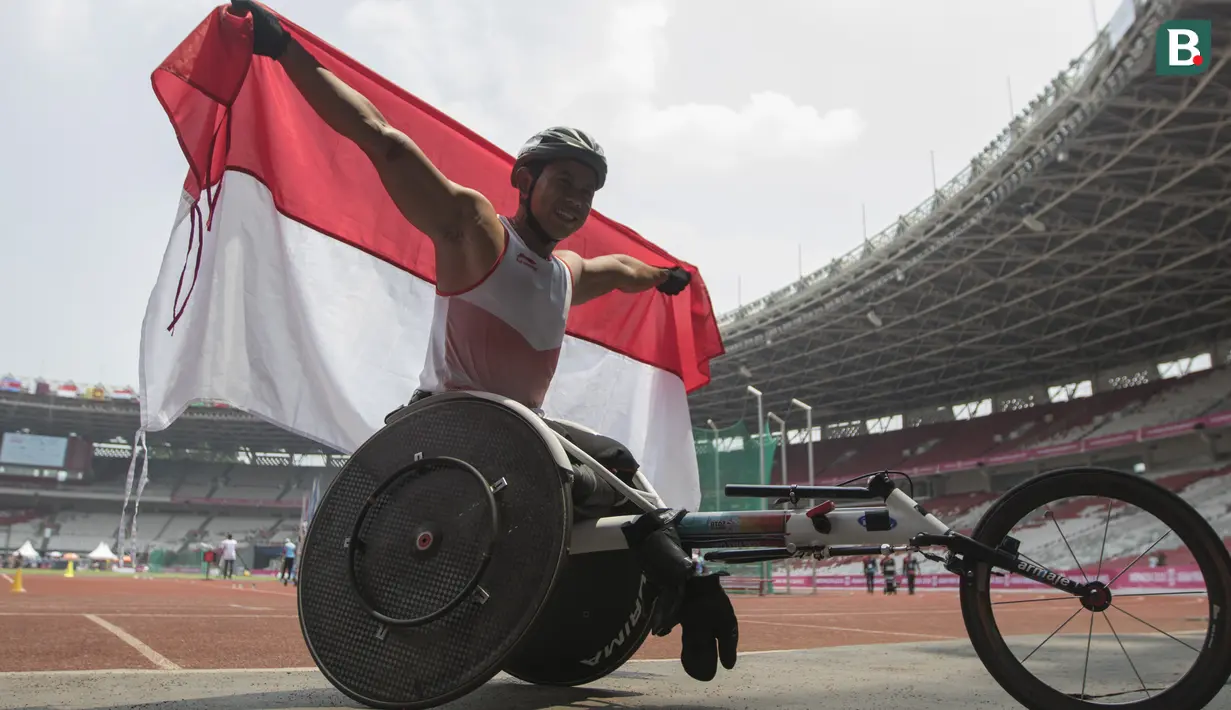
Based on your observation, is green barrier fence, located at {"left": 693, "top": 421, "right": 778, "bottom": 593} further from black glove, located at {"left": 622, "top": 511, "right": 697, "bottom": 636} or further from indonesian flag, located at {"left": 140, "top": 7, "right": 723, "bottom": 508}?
black glove, located at {"left": 622, "top": 511, "right": 697, "bottom": 636}

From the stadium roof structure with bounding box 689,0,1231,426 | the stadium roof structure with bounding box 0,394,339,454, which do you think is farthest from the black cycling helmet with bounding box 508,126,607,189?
the stadium roof structure with bounding box 0,394,339,454

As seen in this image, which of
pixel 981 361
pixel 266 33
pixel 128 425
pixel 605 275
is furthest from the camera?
pixel 128 425

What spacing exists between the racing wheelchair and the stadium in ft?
0.56

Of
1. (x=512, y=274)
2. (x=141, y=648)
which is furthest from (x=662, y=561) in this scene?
(x=141, y=648)

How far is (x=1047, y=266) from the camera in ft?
86.8

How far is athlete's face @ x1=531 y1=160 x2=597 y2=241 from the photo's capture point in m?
2.36

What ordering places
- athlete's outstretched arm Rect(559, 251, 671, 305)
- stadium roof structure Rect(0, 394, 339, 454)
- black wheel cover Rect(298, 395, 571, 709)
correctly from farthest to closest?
stadium roof structure Rect(0, 394, 339, 454) → athlete's outstretched arm Rect(559, 251, 671, 305) → black wheel cover Rect(298, 395, 571, 709)

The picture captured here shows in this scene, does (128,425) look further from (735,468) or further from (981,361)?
(981,361)

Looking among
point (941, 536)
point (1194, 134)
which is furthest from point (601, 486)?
point (1194, 134)

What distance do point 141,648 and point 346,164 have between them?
2.46m

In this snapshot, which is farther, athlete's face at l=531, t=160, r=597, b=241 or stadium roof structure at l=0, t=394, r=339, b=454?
stadium roof structure at l=0, t=394, r=339, b=454

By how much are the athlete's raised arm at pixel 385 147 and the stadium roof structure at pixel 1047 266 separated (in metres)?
18.3

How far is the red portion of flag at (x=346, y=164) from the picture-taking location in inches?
88.6

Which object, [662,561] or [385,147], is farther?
[385,147]
